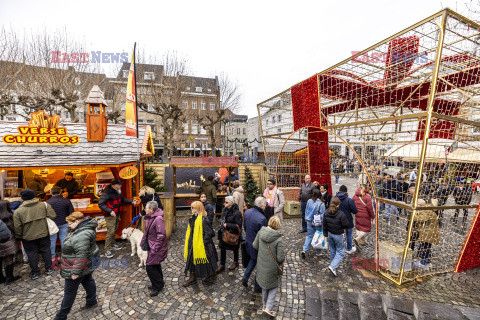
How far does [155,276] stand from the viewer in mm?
3850

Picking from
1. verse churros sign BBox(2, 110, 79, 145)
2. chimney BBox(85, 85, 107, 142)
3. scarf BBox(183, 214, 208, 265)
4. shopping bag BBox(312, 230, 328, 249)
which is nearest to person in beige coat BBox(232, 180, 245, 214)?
scarf BBox(183, 214, 208, 265)

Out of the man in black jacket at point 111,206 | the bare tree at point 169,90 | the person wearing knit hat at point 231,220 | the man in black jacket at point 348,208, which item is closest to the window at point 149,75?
A: the bare tree at point 169,90

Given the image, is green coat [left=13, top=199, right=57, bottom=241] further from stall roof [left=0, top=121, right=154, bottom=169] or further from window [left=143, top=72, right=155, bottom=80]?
window [left=143, top=72, right=155, bottom=80]

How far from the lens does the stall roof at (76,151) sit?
532cm

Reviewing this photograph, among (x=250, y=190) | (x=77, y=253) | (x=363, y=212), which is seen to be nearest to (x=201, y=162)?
(x=250, y=190)

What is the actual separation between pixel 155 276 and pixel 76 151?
16.1ft

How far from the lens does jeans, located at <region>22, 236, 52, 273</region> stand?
14.2 feet

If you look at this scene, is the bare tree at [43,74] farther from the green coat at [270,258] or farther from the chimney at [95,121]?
the green coat at [270,258]

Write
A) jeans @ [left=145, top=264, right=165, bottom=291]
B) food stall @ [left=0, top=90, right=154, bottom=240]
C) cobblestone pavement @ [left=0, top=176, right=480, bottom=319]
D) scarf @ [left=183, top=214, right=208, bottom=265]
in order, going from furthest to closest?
food stall @ [left=0, top=90, right=154, bottom=240] → scarf @ [left=183, top=214, right=208, bottom=265] → jeans @ [left=145, top=264, right=165, bottom=291] → cobblestone pavement @ [left=0, top=176, right=480, bottom=319]

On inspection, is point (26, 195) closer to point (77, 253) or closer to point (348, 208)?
point (77, 253)

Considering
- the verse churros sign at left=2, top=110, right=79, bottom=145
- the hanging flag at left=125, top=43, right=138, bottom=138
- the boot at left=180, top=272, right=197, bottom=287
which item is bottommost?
the boot at left=180, top=272, right=197, bottom=287

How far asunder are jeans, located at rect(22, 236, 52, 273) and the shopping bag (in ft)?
20.1

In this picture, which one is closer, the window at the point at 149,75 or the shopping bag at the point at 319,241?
the shopping bag at the point at 319,241

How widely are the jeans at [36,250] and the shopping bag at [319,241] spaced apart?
611 centimetres
